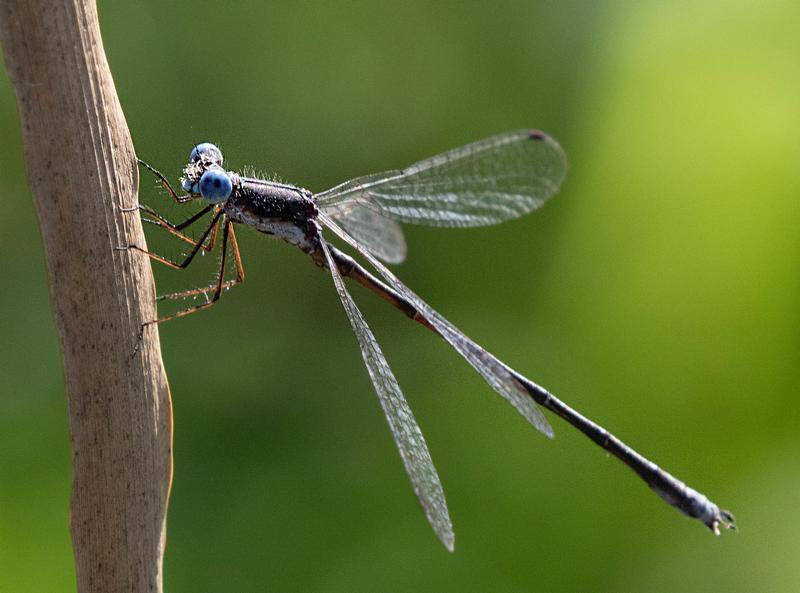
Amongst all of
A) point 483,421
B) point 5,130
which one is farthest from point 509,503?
point 5,130

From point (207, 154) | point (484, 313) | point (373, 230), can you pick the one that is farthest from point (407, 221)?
point (207, 154)

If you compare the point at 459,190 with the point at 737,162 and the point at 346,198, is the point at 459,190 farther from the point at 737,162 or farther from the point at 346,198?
the point at 737,162

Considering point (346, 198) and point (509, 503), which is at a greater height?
point (346, 198)

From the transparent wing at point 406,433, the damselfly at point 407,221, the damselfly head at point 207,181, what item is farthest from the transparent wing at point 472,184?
the damselfly head at point 207,181

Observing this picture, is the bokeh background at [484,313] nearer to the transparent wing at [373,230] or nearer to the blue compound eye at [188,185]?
the transparent wing at [373,230]

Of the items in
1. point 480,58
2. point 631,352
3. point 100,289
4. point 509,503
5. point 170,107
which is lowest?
point 509,503

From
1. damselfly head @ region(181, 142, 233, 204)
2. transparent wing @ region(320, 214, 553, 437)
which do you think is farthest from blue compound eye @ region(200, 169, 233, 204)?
transparent wing @ region(320, 214, 553, 437)

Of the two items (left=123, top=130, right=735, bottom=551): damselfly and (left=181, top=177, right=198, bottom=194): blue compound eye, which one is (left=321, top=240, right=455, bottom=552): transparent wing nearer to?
(left=123, top=130, right=735, bottom=551): damselfly

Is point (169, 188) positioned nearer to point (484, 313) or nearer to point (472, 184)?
point (472, 184)
